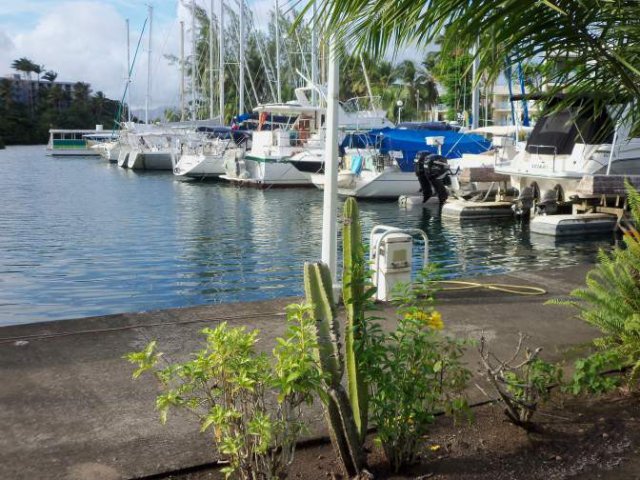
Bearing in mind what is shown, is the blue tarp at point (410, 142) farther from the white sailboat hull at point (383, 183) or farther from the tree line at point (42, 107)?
the tree line at point (42, 107)

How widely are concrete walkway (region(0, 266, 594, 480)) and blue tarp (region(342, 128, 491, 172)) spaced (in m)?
23.4

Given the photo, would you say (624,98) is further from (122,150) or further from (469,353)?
(122,150)

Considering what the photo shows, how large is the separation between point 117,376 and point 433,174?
2326 centimetres

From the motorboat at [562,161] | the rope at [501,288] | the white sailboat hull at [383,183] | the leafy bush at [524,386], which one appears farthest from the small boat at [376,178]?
the leafy bush at [524,386]

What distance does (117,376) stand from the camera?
547 cm

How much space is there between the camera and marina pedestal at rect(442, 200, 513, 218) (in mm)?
24797

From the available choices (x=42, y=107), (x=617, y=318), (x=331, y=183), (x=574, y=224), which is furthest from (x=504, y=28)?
(x=42, y=107)

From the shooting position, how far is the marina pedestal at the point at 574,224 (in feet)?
68.0

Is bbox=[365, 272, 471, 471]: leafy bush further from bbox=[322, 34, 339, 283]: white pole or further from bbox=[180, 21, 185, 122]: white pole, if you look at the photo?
bbox=[180, 21, 185, 122]: white pole

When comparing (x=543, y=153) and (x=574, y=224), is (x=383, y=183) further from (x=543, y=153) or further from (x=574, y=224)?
(x=574, y=224)

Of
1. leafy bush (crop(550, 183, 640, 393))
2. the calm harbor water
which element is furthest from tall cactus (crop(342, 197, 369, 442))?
the calm harbor water

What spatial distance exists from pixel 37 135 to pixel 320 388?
15195 cm

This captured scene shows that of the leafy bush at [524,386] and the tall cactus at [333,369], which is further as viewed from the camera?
the leafy bush at [524,386]

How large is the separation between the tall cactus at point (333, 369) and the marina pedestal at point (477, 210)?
21.4 m
